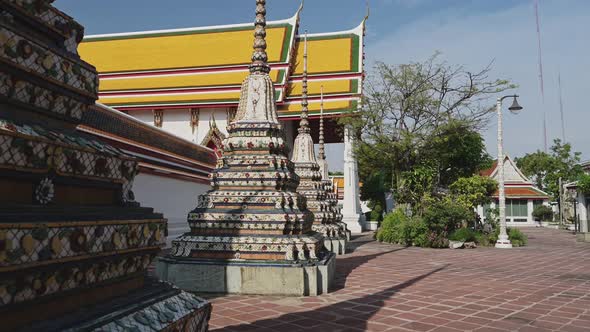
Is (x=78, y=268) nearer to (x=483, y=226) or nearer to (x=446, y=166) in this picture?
(x=483, y=226)

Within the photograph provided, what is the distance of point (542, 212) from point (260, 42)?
34817mm

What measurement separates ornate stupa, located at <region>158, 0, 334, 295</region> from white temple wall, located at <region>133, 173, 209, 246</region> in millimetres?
5365

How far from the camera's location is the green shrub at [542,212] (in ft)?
115

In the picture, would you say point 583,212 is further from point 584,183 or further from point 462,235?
point 462,235

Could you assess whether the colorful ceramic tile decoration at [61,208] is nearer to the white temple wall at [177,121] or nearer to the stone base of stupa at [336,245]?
the stone base of stupa at [336,245]

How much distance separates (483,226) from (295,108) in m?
9.74

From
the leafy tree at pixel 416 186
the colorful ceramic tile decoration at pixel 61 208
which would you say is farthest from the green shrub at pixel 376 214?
the colorful ceramic tile decoration at pixel 61 208

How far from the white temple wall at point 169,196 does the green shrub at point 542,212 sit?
1180 inches

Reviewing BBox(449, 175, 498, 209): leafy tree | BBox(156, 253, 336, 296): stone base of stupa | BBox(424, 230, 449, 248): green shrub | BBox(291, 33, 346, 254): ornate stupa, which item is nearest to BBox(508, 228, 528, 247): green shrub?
BBox(449, 175, 498, 209): leafy tree

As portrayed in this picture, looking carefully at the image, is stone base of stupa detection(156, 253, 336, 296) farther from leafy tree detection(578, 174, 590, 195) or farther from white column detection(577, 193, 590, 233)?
white column detection(577, 193, 590, 233)

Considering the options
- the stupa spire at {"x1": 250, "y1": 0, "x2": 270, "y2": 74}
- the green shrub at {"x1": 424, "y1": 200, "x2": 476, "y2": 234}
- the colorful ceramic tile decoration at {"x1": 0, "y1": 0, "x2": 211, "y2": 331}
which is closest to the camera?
Answer: the colorful ceramic tile decoration at {"x1": 0, "y1": 0, "x2": 211, "y2": 331}

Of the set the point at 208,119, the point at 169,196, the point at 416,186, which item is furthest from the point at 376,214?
the point at 169,196

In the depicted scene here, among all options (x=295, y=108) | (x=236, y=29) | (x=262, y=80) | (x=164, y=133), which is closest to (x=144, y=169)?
(x=164, y=133)

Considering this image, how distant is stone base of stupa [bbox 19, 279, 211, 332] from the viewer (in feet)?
5.43
